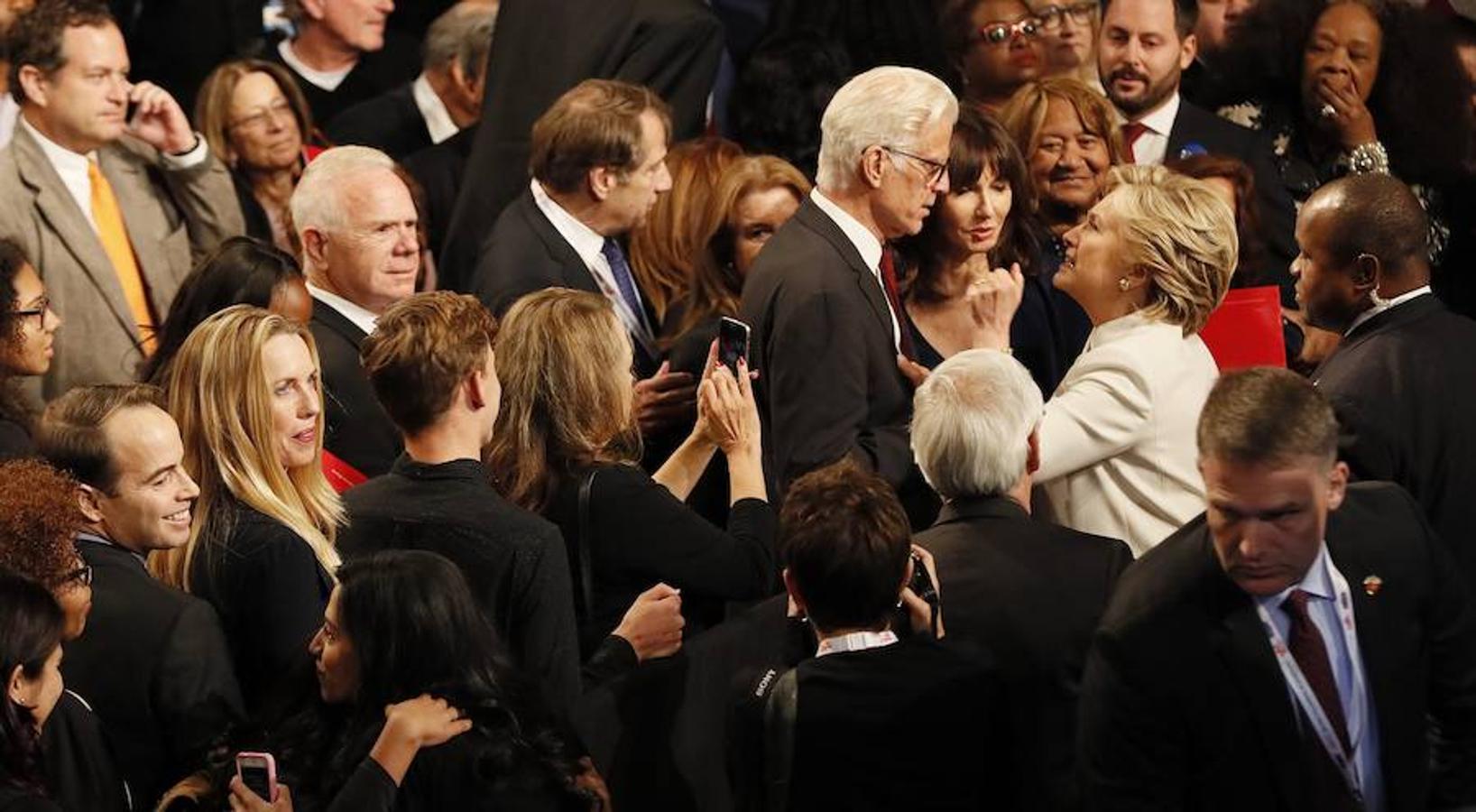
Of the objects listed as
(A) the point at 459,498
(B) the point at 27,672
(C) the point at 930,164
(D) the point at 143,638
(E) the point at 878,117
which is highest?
(E) the point at 878,117

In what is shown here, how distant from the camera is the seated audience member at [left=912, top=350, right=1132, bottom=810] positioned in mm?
4664

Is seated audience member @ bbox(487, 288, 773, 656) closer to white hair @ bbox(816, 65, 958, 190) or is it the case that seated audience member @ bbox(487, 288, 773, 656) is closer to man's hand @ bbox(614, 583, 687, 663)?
man's hand @ bbox(614, 583, 687, 663)

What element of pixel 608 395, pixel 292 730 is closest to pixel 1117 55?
pixel 608 395

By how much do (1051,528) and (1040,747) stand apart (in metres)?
0.44

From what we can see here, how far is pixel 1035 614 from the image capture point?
4.68m

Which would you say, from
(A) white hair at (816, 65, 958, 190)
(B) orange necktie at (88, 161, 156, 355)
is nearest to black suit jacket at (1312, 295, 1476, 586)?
(A) white hair at (816, 65, 958, 190)

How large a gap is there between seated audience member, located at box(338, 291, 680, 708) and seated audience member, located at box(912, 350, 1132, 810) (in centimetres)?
75

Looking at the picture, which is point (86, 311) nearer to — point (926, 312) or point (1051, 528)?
point (926, 312)

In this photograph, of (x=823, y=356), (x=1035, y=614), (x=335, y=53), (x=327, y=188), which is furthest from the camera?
(x=335, y=53)

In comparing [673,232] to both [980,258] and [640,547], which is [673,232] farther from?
[640,547]

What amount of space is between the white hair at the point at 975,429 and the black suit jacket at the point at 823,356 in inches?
27.9

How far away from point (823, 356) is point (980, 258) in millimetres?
889

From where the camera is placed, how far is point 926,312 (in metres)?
6.38

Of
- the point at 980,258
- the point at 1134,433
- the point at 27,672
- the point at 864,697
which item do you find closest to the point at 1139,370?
the point at 1134,433
